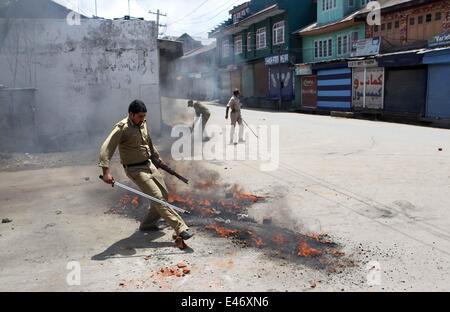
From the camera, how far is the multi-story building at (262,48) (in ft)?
102

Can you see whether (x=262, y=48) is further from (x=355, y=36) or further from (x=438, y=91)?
(x=438, y=91)

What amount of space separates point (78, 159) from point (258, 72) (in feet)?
96.2

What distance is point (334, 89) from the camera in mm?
25703

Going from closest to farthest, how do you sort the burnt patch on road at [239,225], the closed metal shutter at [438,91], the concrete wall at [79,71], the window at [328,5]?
the burnt patch on road at [239,225]
the concrete wall at [79,71]
the closed metal shutter at [438,91]
the window at [328,5]

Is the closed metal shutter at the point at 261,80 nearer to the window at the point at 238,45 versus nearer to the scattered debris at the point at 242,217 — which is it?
the window at the point at 238,45

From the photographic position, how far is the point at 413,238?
4578 millimetres

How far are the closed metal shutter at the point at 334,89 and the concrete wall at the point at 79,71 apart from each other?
14.5 metres

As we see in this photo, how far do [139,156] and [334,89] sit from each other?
22.7m

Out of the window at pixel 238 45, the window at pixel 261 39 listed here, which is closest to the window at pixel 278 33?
the window at pixel 261 39

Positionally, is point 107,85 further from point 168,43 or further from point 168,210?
point 168,210

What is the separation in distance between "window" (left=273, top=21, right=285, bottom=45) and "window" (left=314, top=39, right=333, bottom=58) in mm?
3591

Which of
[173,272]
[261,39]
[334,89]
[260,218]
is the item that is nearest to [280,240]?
[260,218]

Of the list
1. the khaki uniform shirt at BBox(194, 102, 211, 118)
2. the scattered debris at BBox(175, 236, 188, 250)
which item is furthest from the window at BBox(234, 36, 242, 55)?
the scattered debris at BBox(175, 236, 188, 250)
